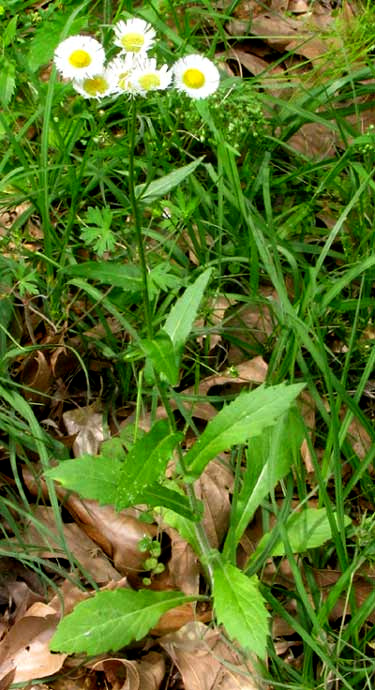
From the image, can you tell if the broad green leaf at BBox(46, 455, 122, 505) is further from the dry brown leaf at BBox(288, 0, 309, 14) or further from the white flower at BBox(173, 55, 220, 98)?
the dry brown leaf at BBox(288, 0, 309, 14)

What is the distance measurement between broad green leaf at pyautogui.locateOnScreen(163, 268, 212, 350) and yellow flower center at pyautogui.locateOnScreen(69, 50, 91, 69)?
0.53 metres

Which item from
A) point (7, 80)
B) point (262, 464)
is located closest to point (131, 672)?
point (262, 464)

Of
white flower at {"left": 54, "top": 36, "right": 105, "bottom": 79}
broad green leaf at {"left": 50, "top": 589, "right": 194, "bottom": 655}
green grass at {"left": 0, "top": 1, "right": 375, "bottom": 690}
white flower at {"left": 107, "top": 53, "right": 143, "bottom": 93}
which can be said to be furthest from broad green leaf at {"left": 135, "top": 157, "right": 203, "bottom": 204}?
broad green leaf at {"left": 50, "top": 589, "right": 194, "bottom": 655}

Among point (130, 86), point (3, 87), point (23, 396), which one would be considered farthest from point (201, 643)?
point (3, 87)

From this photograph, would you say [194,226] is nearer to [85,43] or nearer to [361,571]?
[85,43]

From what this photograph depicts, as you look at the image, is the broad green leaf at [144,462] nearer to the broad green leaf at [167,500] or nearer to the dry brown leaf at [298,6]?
the broad green leaf at [167,500]

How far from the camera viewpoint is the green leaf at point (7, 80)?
2.54 metres

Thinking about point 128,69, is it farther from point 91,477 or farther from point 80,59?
point 91,477

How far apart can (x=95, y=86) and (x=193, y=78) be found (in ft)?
0.90

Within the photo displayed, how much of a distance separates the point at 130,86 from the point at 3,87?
4.04 feet

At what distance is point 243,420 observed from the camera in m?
1.83

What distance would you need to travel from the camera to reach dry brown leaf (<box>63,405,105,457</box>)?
7.63 ft

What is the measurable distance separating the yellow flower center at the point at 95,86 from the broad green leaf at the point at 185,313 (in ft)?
1.55

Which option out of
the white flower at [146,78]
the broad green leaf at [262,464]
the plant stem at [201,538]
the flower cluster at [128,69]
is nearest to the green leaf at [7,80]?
the flower cluster at [128,69]
